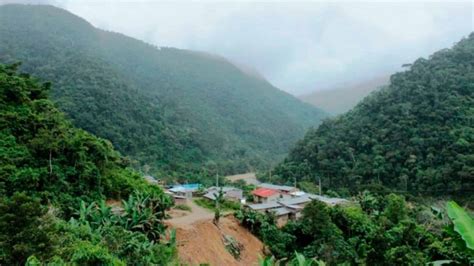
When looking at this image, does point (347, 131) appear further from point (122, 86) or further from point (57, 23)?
point (57, 23)

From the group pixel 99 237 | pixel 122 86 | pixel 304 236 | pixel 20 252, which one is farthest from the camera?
pixel 122 86

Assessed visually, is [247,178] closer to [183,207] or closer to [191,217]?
[183,207]

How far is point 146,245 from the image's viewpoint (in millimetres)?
17766

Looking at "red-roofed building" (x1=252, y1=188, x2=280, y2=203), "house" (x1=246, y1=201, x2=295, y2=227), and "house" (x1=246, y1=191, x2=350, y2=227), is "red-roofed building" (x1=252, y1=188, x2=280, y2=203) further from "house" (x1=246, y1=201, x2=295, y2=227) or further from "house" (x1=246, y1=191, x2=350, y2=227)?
"house" (x1=246, y1=201, x2=295, y2=227)

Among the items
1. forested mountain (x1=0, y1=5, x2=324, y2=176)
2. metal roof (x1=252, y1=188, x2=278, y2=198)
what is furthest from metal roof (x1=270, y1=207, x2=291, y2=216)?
forested mountain (x1=0, y1=5, x2=324, y2=176)

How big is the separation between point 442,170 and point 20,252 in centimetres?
3696

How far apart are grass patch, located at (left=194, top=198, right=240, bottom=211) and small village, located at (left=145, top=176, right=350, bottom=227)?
432 mm

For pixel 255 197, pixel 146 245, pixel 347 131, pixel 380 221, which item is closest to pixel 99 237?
pixel 146 245

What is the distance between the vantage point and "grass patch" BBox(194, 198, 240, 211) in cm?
3385

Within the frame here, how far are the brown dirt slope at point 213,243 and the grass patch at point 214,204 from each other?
3.91 m

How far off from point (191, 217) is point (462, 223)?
24411 mm

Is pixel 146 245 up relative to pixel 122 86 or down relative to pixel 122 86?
down

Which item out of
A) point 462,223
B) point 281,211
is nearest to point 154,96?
point 281,211

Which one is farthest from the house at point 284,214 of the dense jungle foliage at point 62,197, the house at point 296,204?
the dense jungle foliage at point 62,197
